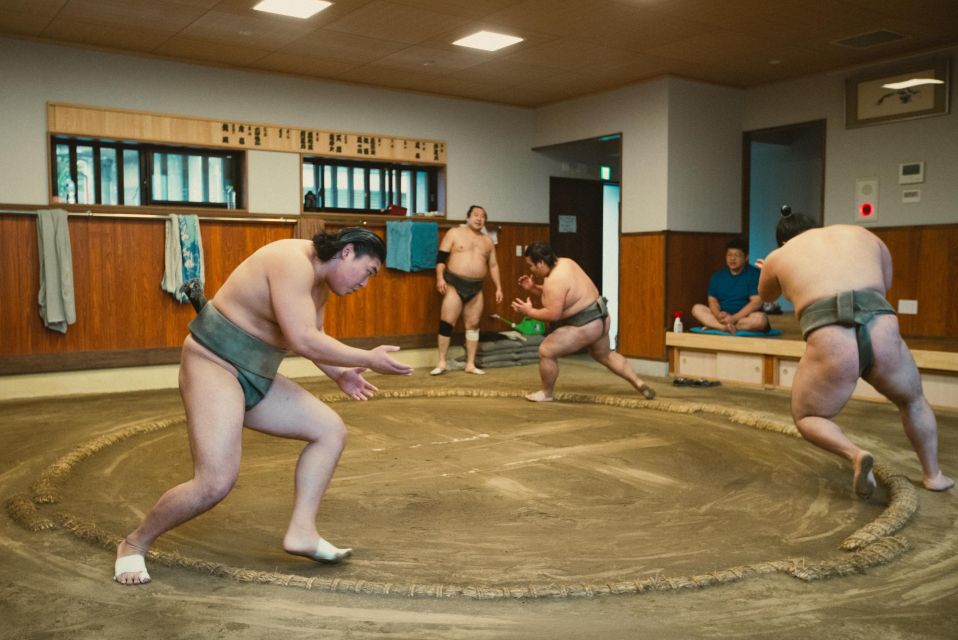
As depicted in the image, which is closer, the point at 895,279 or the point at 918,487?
the point at 918,487

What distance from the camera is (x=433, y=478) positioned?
3039mm

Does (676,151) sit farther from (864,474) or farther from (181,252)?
(864,474)

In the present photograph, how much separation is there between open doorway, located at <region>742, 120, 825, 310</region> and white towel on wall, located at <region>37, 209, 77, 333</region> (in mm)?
6178

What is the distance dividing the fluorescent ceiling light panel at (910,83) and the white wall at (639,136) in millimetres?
1516

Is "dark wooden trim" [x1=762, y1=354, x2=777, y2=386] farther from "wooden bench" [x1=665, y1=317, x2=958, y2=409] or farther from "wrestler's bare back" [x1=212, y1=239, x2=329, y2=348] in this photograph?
"wrestler's bare back" [x1=212, y1=239, x2=329, y2=348]

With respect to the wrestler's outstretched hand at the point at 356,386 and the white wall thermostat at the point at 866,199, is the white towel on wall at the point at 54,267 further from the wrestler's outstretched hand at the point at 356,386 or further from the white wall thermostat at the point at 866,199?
the white wall thermostat at the point at 866,199

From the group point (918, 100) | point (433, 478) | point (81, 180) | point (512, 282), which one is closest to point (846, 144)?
point (918, 100)

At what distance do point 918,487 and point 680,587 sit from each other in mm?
1423

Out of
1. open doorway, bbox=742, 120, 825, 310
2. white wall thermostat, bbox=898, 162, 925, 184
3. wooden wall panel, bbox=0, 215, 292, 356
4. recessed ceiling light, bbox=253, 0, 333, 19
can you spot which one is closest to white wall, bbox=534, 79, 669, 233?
white wall thermostat, bbox=898, 162, 925, 184

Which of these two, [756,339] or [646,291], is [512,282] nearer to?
[646,291]

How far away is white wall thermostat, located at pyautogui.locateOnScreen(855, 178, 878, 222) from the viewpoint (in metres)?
5.70

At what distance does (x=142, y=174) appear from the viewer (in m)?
5.54

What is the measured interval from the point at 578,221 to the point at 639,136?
164cm

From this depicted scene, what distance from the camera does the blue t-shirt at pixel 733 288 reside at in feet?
18.9
